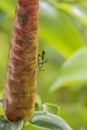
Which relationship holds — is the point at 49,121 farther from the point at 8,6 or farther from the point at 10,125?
the point at 8,6

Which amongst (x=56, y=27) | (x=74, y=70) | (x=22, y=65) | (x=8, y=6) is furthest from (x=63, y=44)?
(x=22, y=65)

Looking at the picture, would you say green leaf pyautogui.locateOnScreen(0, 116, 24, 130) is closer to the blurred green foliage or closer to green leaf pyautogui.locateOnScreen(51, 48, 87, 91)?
the blurred green foliage

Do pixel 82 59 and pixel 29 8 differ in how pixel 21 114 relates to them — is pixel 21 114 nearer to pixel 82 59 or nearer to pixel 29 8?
pixel 29 8

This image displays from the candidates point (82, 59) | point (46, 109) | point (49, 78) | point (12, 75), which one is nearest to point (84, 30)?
point (49, 78)

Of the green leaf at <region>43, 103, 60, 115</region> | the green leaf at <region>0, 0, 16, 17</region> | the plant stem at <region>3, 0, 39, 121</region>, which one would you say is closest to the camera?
the plant stem at <region>3, 0, 39, 121</region>

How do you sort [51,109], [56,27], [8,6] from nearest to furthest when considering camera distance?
[51,109], [8,6], [56,27]

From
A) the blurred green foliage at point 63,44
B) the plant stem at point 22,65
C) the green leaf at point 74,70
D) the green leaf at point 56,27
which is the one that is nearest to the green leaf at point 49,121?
the plant stem at point 22,65

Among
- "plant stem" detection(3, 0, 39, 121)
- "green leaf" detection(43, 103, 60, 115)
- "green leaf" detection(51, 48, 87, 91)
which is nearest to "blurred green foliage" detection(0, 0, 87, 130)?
"green leaf" detection(51, 48, 87, 91)
